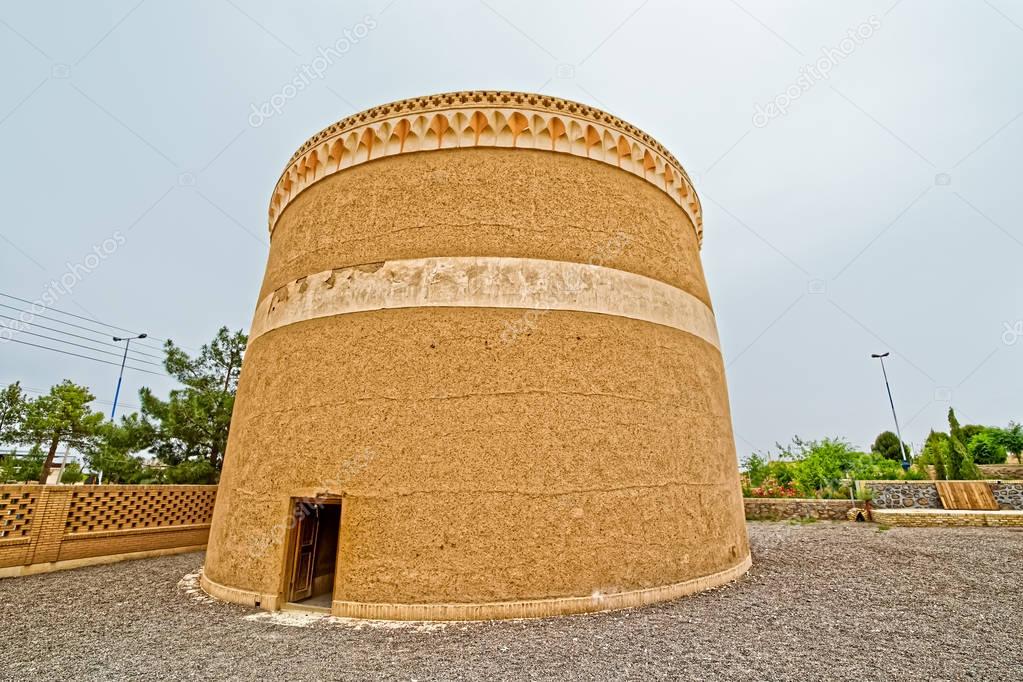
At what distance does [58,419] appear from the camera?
24.0 meters

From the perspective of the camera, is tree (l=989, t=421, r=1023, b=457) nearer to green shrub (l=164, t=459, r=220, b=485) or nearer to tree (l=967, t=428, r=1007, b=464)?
tree (l=967, t=428, r=1007, b=464)

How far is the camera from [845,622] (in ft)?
16.8

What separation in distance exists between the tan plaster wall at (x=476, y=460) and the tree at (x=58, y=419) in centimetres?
2432

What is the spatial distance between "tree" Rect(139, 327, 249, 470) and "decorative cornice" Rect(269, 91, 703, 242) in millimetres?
9256

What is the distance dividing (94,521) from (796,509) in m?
17.8

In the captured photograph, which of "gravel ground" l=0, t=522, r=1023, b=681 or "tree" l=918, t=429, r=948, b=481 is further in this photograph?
"tree" l=918, t=429, r=948, b=481

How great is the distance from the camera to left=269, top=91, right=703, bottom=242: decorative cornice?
7.17m

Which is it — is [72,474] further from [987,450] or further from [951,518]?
[987,450]

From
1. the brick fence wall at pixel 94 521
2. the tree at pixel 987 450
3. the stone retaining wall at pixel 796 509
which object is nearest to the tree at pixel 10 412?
the brick fence wall at pixel 94 521

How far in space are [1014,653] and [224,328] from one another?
20.0m

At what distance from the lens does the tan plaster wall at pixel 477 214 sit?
22.3 feet

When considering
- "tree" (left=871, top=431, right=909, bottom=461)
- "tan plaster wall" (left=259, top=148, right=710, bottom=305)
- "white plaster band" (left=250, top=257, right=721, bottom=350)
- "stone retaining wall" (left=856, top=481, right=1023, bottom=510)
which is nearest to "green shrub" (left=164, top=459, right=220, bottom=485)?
"tan plaster wall" (left=259, top=148, right=710, bottom=305)

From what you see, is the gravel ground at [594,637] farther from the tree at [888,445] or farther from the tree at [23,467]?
the tree at [888,445]

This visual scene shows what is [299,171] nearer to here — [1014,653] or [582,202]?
[582,202]
